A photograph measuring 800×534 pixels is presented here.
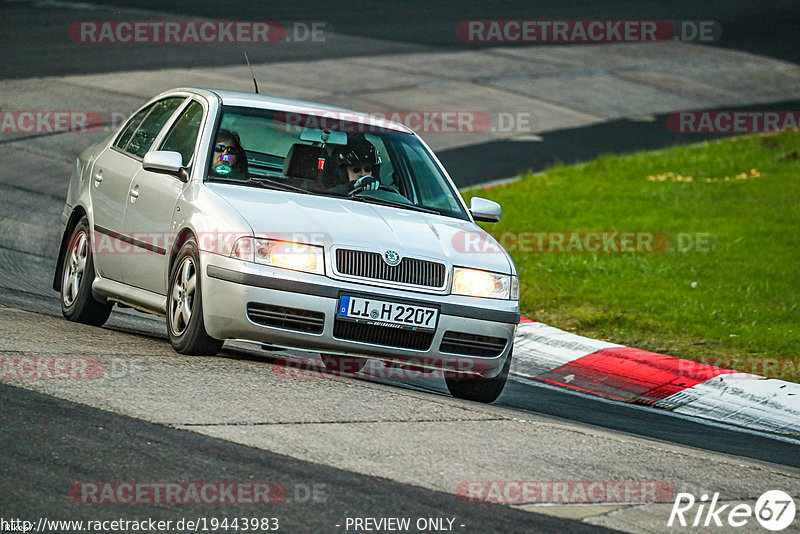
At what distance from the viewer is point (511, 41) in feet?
96.6

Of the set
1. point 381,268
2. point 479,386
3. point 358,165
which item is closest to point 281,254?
point 381,268

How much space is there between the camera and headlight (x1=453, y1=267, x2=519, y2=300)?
23.0ft

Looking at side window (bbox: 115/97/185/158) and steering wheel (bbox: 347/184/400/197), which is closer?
steering wheel (bbox: 347/184/400/197)

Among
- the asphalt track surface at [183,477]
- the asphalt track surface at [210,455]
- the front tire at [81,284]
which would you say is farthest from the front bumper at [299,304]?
the front tire at [81,284]

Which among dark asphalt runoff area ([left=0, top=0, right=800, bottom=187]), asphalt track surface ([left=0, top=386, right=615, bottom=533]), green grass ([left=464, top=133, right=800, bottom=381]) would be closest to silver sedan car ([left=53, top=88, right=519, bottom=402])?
asphalt track surface ([left=0, top=386, right=615, bottom=533])

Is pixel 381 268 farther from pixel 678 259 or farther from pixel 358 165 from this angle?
pixel 678 259

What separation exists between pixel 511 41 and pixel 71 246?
21917 mm

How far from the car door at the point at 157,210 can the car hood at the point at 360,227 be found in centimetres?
40

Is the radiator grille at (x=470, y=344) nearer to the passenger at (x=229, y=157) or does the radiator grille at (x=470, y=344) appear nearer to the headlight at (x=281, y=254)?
the headlight at (x=281, y=254)

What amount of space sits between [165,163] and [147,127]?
1.26 m

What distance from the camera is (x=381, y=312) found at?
6727mm

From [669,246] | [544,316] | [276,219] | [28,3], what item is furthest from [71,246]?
[28,3]

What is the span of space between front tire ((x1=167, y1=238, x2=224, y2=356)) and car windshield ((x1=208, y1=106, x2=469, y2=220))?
0.64 meters

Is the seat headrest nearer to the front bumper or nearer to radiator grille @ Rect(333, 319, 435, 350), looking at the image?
the front bumper
